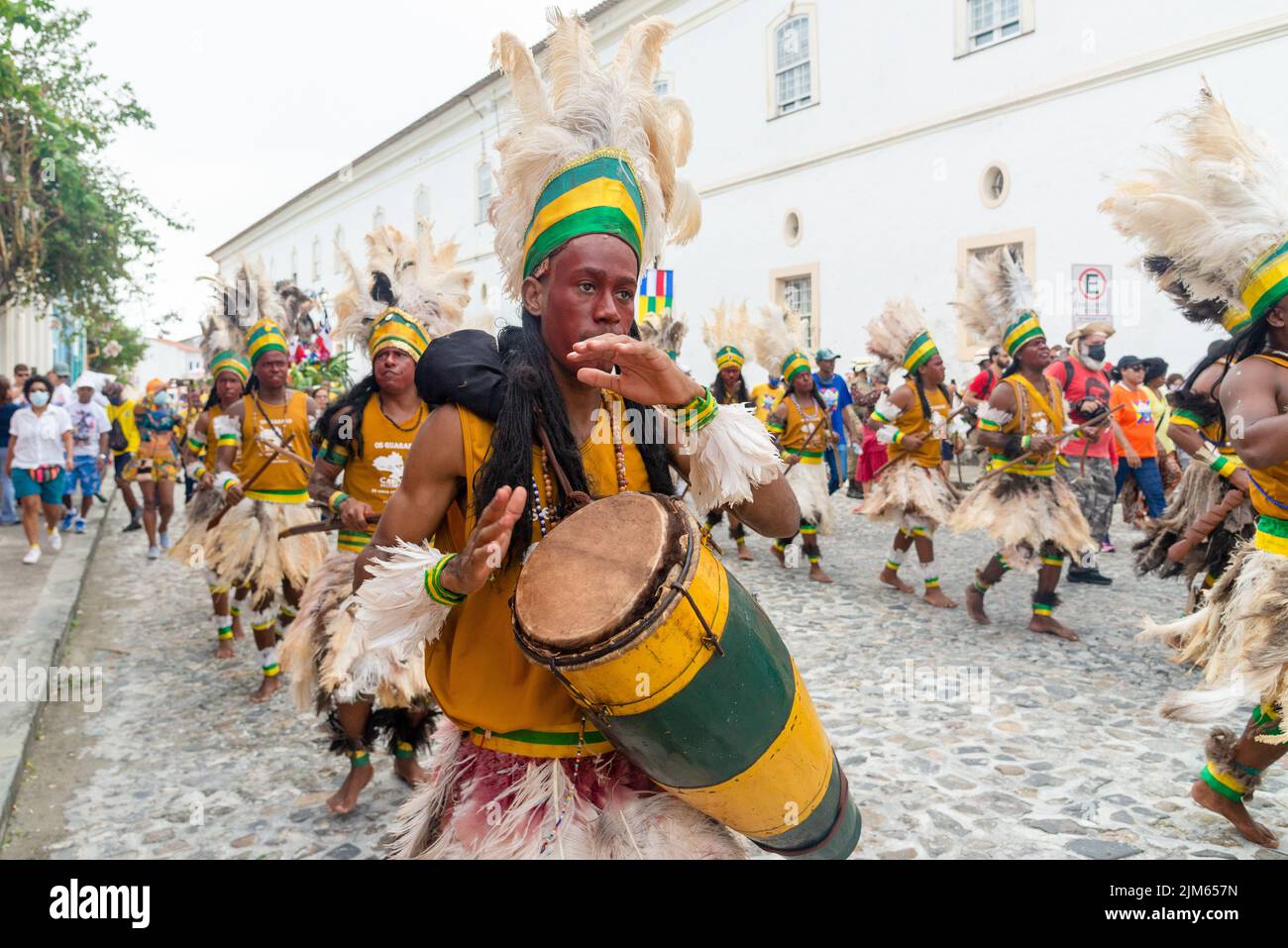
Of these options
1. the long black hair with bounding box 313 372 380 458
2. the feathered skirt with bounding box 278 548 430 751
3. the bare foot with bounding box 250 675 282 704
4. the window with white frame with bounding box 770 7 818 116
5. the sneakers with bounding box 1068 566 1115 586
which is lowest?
the sneakers with bounding box 1068 566 1115 586

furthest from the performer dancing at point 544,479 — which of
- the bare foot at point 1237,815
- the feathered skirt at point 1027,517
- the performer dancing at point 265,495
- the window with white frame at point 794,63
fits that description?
the window with white frame at point 794,63

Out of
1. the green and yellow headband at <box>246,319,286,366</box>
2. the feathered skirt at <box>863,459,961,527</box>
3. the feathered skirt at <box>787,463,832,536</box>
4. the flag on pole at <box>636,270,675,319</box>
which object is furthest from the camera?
the flag on pole at <box>636,270,675,319</box>

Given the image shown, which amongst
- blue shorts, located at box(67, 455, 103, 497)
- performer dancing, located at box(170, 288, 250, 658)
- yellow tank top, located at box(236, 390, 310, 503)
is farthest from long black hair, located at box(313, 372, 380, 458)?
blue shorts, located at box(67, 455, 103, 497)

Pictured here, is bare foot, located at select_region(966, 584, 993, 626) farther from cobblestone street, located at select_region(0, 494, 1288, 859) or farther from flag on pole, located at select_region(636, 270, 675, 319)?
flag on pole, located at select_region(636, 270, 675, 319)

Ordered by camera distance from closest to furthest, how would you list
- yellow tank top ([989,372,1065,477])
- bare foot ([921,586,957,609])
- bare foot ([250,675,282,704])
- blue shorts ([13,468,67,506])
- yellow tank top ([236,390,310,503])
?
bare foot ([250,675,282,704]) → yellow tank top ([236,390,310,503]) → yellow tank top ([989,372,1065,477]) → bare foot ([921,586,957,609]) → blue shorts ([13,468,67,506])

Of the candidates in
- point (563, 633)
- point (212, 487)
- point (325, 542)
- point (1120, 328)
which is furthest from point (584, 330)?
point (1120, 328)

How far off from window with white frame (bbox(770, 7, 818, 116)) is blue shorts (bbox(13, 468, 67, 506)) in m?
16.0

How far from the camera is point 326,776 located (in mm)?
4793

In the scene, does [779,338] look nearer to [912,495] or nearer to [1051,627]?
[912,495]

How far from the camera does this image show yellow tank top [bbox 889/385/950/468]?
8.72 meters

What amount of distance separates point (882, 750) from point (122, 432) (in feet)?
39.4

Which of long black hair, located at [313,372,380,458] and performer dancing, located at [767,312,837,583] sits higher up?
long black hair, located at [313,372,380,458]

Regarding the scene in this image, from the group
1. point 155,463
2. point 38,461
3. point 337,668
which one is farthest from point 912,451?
point 38,461
